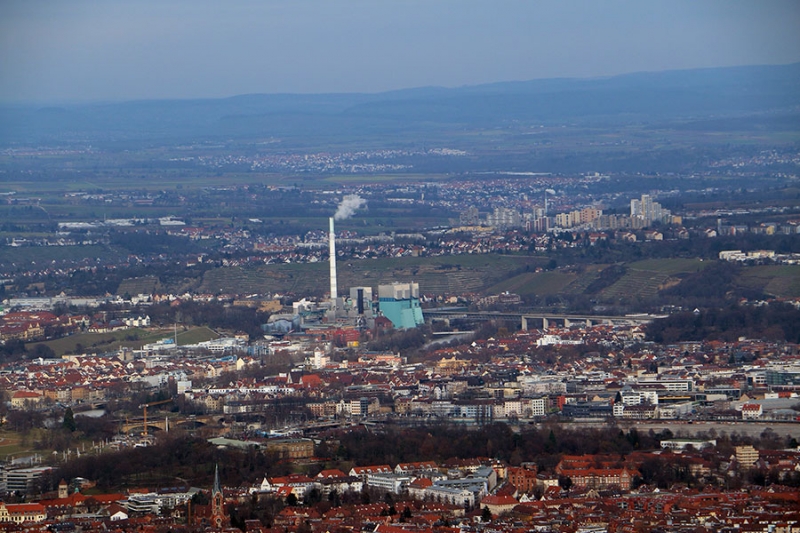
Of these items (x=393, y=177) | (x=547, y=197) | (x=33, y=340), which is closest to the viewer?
(x=33, y=340)

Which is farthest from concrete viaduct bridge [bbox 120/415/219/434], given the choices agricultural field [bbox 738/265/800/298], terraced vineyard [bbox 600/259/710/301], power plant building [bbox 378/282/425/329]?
terraced vineyard [bbox 600/259/710/301]

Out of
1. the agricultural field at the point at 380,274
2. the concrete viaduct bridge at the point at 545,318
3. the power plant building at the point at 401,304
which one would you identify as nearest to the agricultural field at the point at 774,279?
the concrete viaduct bridge at the point at 545,318

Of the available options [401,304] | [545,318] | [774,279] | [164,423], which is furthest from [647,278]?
[164,423]

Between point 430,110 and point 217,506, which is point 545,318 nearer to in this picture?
point 217,506

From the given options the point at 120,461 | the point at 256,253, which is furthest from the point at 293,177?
the point at 120,461

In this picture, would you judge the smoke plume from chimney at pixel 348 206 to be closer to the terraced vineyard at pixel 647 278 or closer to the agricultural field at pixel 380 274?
the agricultural field at pixel 380 274

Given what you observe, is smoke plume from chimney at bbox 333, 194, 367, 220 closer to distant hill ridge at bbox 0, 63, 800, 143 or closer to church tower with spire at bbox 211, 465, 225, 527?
distant hill ridge at bbox 0, 63, 800, 143

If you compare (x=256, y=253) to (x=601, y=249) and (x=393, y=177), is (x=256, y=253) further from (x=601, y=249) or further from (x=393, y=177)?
(x=393, y=177)
